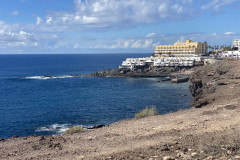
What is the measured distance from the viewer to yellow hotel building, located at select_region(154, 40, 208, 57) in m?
124

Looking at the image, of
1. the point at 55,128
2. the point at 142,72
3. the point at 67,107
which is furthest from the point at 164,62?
the point at 55,128

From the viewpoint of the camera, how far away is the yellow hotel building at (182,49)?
12394cm

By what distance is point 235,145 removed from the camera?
1374cm

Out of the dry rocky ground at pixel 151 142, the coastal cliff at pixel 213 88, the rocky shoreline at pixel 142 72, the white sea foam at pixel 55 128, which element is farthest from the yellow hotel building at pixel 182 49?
the dry rocky ground at pixel 151 142

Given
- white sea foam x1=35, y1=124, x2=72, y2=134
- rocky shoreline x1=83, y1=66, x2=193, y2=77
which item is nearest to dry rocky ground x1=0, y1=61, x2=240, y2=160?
A: white sea foam x1=35, y1=124, x2=72, y2=134

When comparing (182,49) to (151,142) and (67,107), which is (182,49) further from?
(151,142)

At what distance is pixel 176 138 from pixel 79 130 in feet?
28.8

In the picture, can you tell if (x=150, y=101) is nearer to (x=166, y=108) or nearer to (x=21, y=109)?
(x=166, y=108)

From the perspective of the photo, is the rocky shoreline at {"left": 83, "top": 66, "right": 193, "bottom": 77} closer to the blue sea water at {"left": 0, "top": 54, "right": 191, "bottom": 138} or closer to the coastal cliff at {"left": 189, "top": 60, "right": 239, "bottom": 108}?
the blue sea water at {"left": 0, "top": 54, "right": 191, "bottom": 138}

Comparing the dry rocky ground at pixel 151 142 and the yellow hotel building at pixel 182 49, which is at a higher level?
the yellow hotel building at pixel 182 49

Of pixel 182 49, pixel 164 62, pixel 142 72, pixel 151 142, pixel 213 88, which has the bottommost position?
pixel 142 72

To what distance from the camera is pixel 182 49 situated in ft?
415

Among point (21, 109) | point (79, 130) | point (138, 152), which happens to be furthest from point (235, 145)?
point (21, 109)

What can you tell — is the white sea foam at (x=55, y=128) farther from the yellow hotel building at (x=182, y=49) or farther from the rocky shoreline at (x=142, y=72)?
the yellow hotel building at (x=182, y=49)
